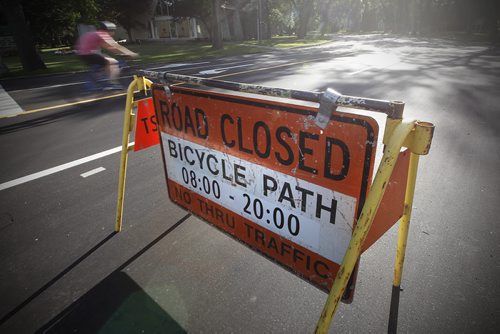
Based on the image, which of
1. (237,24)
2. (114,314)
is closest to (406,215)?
(114,314)

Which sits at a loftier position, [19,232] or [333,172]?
[333,172]

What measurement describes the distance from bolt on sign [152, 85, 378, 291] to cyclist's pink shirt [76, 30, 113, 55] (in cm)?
723

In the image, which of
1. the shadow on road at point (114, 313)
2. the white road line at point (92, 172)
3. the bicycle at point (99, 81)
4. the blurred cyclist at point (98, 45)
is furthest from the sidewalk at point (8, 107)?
the shadow on road at point (114, 313)

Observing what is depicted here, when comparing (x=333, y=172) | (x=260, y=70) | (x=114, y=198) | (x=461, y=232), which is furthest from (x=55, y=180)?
(x=260, y=70)

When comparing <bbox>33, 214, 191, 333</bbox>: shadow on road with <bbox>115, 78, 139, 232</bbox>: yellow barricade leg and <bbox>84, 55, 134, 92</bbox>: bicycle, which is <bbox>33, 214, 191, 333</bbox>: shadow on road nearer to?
<bbox>115, 78, 139, 232</bbox>: yellow barricade leg

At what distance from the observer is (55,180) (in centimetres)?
375

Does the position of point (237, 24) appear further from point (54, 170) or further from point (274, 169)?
point (274, 169)

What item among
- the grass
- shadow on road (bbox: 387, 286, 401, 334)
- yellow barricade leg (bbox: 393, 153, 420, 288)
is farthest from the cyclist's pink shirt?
shadow on road (bbox: 387, 286, 401, 334)

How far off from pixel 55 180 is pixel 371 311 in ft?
12.7

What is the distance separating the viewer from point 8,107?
735 centimetres

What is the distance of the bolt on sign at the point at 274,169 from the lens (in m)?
1.33

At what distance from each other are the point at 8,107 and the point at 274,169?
28.3 feet

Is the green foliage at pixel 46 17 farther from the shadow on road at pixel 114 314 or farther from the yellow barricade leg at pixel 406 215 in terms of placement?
the yellow barricade leg at pixel 406 215

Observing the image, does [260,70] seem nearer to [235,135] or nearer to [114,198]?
[114,198]
